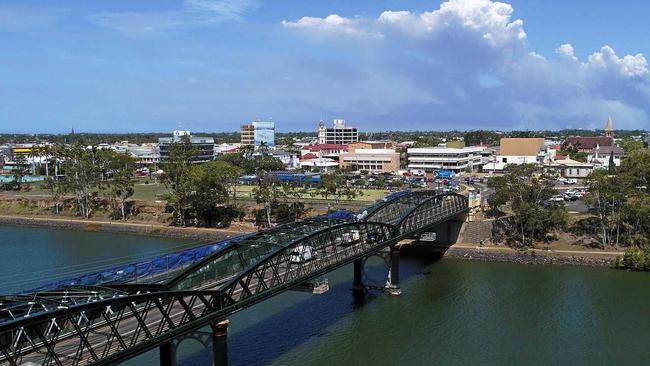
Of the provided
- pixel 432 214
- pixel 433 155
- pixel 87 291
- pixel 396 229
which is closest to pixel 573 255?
pixel 432 214

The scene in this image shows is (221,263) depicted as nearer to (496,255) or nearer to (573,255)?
(496,255)

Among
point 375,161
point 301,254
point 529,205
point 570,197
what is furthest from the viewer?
point 375,161

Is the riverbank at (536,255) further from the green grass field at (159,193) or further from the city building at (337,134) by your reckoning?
the city building at (337,134)

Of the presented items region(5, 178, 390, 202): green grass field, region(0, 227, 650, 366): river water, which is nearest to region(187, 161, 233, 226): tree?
region(5, 178, 390, 202): green grass field

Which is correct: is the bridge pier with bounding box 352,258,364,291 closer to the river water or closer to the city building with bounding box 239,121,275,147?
the river water

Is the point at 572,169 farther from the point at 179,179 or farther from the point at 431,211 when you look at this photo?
the point at 179,179

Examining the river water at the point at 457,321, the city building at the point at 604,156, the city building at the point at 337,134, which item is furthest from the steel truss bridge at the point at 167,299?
the city building at the point at 337,134

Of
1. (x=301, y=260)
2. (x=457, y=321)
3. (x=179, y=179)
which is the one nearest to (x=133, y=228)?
(x=179, y=179)
